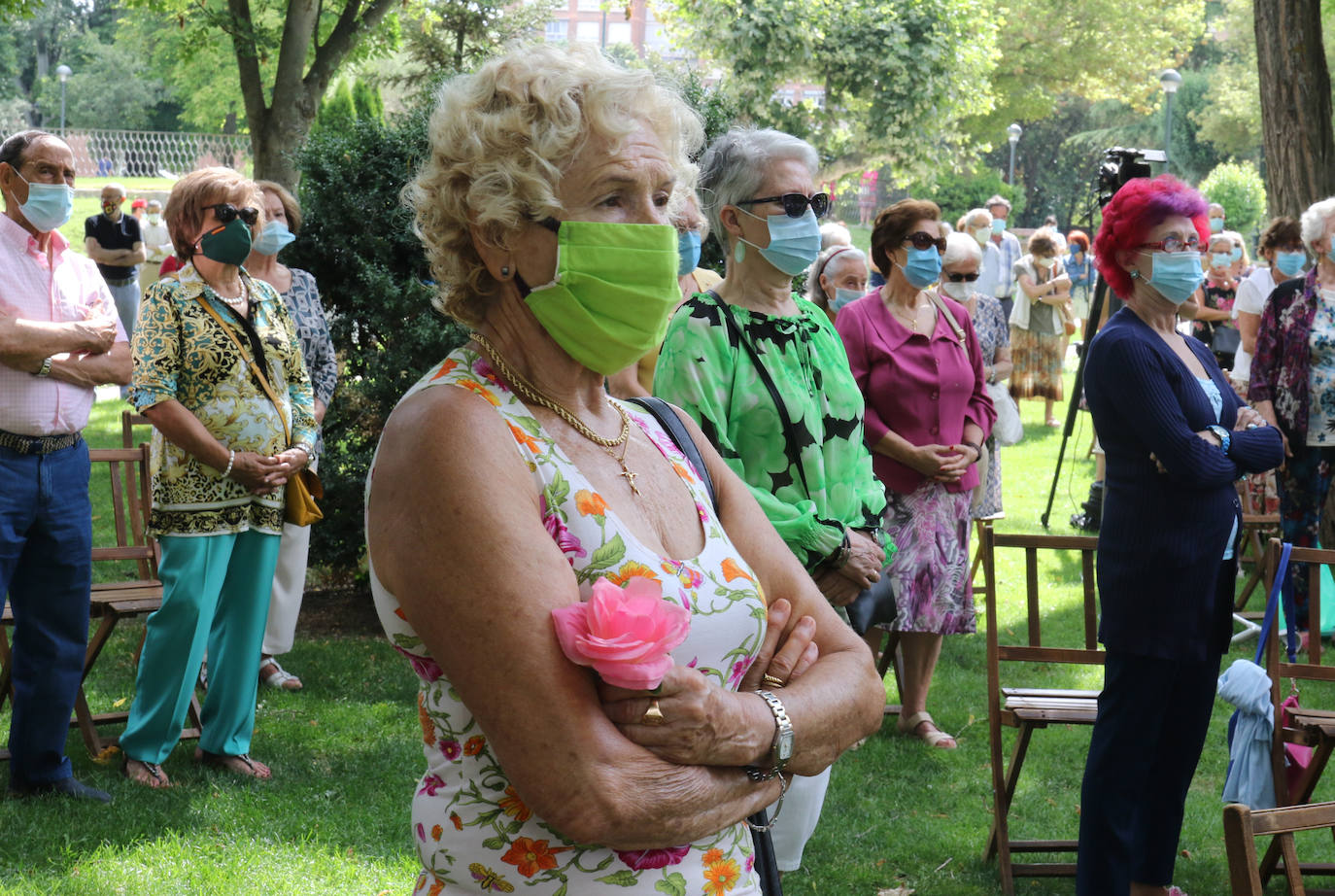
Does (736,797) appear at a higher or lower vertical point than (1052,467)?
higher

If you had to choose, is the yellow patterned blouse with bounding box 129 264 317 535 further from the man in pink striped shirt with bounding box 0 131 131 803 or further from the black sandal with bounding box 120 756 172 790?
the black sandal with bounding box 120 756 172 790

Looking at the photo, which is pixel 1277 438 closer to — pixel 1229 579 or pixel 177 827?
pixel 1229 579

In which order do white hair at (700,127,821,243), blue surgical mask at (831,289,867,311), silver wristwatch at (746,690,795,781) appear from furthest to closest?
blue surgical mask at (831,289,867,311)
white hair at (700,127,821,243)
silver wristwatch at (746,690,795,781)

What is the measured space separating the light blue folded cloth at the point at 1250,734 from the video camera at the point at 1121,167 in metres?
3.78

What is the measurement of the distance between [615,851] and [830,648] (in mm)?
557

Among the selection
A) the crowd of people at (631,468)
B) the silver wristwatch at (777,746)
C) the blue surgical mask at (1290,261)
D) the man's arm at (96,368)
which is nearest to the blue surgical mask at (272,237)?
the crowd of people at (631,468)

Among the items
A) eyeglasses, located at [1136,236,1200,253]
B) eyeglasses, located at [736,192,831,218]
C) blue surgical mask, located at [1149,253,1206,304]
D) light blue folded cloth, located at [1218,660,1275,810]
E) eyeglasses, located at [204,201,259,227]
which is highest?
eyeglasses, located at [204,201,259,227]

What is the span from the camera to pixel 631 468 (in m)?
2.05

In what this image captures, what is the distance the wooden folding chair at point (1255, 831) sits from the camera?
6.79ft

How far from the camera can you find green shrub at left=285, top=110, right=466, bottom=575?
7133 mm

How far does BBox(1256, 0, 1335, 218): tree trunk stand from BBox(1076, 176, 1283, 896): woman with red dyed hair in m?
5.58

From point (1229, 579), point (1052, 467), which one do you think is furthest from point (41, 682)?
point (1052, 467)

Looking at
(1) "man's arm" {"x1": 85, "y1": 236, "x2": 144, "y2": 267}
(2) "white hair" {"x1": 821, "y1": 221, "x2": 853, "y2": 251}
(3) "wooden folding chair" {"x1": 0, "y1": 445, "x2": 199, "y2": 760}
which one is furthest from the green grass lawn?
(1) "man's arm" {"x1": 85, "y1": 236, "x2": 144, "y2": 267}

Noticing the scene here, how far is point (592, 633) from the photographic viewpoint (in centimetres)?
164
